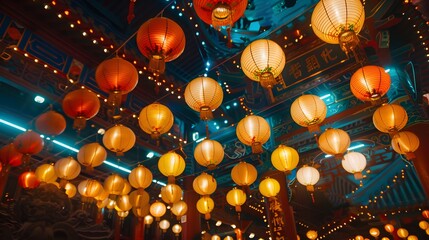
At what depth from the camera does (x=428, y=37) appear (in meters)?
6.63

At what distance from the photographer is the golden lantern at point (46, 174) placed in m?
6.81

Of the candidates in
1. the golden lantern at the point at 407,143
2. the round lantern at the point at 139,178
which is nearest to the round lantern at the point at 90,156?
the round lantern at the point at 139,178

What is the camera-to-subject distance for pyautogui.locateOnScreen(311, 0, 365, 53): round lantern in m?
3.43

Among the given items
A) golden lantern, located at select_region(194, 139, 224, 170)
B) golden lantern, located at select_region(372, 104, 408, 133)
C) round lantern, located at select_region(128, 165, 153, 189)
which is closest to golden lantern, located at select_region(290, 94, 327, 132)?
golden lantern, located at select_region(372, 104, 408, 133)

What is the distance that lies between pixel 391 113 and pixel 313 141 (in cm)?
249

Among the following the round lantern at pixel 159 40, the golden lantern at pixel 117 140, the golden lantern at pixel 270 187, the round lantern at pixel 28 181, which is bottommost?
the golden lantern at pixel 270 187

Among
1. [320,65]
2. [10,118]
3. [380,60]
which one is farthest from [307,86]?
[10,118]

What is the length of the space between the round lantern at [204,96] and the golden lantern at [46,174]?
14.4 ft

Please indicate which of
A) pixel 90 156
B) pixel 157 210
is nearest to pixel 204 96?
pixel 90 156

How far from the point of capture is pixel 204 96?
181 inches

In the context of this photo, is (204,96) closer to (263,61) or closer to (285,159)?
(263,61)

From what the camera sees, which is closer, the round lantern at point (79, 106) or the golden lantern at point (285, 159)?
the round lantern at point (79, 106)

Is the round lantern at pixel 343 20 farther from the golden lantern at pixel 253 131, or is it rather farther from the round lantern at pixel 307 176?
the round lantern at pixel 307 176

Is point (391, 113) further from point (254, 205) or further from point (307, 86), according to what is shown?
point (254, 205)
